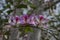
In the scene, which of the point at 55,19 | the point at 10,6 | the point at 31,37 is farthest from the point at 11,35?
the point at 55,19

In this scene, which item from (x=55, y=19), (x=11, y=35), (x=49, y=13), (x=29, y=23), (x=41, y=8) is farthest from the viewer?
(x=49, y=13)

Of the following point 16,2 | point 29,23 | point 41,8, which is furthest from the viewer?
point 41,8

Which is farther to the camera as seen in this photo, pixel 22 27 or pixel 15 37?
pixel 15 37

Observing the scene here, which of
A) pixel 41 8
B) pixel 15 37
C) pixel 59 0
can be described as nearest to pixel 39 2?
pixel 41 8

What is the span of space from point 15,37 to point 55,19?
1.15 feet

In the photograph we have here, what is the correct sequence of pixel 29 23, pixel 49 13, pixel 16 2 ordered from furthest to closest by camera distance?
pixel 49 13, pixel 16 2, pixel 29 23

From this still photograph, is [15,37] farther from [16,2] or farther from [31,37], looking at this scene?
[16,2]

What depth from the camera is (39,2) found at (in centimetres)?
106

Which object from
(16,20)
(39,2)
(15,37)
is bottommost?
(15,37)

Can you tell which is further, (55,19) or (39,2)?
(55,19)

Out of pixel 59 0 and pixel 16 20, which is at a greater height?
pixel 59 0

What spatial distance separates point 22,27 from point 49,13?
697 mm

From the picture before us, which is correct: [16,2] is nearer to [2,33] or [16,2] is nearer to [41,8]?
[41,8]

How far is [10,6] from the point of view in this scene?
960 millimetres
